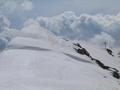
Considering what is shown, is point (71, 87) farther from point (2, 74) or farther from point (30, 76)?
point (2, 74)

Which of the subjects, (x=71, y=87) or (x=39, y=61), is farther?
(x=39, y=61)

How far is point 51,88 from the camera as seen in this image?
27.4 metres

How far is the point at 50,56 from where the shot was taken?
41.9 m

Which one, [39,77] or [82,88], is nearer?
[82,88]

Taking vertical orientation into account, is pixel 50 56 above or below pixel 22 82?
above

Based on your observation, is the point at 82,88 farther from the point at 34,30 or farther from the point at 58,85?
the point at 34,30

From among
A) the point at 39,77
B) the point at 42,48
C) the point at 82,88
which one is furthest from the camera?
the point at 42,48

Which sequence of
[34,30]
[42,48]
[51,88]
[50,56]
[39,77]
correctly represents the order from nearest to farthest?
[51,88] → [39,77] → [50,56] → [42,48] → [34,30]

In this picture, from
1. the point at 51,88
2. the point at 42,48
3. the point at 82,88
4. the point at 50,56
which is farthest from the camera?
the point at 42,48

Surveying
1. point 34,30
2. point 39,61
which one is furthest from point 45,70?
point 34,30

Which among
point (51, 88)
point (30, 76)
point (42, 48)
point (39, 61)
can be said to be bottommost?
point (51, 88)

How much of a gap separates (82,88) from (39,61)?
10.3m

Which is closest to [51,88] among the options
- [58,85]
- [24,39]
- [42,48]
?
[58,85]

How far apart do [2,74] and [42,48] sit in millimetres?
15996
